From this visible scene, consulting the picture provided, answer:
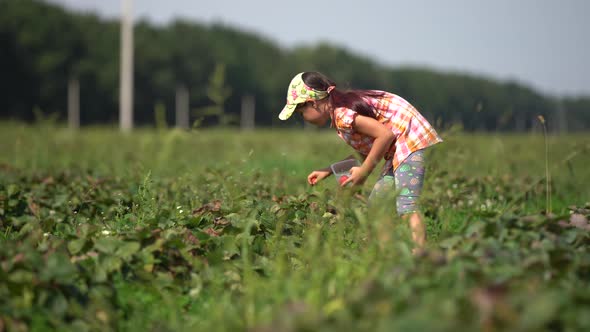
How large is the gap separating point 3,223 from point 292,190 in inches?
90.3

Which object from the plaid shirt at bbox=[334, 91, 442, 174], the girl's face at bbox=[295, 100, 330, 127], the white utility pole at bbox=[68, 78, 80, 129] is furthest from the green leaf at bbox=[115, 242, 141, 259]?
the white utility pole at bbox=[68, 78, 80, 129]

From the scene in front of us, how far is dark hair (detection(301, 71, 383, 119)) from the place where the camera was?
11.7 ft

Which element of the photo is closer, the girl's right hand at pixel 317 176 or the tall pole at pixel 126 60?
the girl's right hand at pixel 317 176

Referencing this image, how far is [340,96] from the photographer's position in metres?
3.62

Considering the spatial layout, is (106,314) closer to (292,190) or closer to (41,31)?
(292,190)

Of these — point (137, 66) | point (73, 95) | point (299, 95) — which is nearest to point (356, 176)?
point (299, 95)

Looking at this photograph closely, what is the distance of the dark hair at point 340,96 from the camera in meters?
3.58

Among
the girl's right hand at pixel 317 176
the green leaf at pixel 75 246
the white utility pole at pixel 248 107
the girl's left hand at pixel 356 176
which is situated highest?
the girl's left hand at pixel 356 176

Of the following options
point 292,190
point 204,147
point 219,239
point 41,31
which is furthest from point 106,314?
point 41,31

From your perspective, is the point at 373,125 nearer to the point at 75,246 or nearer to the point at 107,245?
the point at 107,245

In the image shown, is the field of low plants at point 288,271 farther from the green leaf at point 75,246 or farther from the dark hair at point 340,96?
the dark hair at point 340,96

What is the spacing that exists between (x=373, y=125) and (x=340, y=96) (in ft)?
0.96

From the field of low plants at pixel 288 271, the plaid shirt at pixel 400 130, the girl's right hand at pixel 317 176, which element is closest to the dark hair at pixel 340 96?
the plaid shirt at pixel 400 130

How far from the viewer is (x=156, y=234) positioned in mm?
3031
